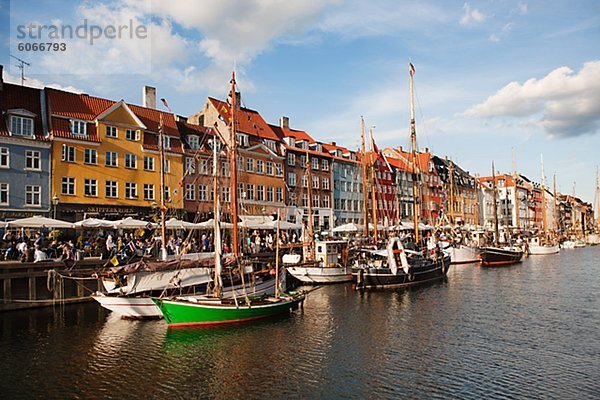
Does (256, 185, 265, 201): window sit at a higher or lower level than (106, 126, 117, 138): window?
lower

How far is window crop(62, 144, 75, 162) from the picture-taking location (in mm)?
44431

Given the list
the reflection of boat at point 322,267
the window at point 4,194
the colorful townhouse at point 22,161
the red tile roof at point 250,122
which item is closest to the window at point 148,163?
the colorful townhouse at point 22,161

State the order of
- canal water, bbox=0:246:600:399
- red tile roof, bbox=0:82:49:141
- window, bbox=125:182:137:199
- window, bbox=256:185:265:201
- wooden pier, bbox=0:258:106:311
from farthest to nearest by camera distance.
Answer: window, bbox=256:185:265:201 < window, bbox=125:182:137:199 < red tile roof, bbox=0:82:49:141 < wooden pier, bbox=0:258:106:311 < canal water, bbox=0:246:600:399

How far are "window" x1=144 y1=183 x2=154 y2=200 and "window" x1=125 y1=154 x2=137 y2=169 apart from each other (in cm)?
233

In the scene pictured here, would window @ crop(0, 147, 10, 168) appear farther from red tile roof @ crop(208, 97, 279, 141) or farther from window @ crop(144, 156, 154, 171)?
red tile roof @ crop(208, 97, 279, 141)

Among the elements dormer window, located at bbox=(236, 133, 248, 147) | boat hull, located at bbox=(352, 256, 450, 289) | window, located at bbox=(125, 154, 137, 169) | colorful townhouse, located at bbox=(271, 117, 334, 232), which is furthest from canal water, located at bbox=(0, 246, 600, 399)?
colorful townhouse, located at bbox=(271, 117, 334, 232)

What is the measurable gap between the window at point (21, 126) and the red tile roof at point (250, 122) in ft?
78.4

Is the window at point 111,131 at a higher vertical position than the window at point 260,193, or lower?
higher

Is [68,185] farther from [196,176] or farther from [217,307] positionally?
[217,307]

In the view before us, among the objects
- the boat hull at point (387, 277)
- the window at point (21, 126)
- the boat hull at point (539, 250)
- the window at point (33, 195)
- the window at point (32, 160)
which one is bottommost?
the boat hull at point (539, 250)

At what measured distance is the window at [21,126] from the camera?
41.9 m

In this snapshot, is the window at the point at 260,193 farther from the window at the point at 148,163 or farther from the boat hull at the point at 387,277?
the boat hull at the point at 387,277

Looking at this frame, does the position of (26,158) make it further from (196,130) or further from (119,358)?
(119,358)

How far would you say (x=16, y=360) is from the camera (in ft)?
66.6
